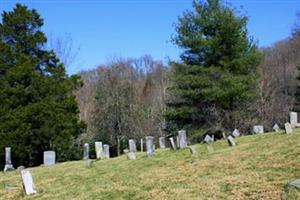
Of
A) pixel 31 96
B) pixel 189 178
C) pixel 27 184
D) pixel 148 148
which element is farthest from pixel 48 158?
pixel 189 178

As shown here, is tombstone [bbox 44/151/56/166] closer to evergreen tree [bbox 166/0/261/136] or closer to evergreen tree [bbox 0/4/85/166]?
evergreen tree [bbox 0/4/85/166]

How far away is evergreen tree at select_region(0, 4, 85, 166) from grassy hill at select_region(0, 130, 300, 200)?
38.7 ft

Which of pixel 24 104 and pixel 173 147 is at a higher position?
pixel 24 104

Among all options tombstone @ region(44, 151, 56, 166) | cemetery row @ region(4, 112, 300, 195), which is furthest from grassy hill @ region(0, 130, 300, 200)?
tombstone @ region(44, 151, 56, 166)

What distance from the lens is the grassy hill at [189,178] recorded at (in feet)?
30.6

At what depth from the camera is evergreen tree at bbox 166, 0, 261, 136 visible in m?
30.7

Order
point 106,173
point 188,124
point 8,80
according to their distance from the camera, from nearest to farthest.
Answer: point 106,173 < point 8,80 < point 188,124

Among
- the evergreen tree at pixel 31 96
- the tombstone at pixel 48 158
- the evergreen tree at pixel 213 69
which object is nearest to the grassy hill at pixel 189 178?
the tombstone at pixel 48 158

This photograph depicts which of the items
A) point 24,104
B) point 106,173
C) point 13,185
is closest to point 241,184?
point 106,173

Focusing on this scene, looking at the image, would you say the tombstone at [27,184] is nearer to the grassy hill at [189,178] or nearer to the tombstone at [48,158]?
the grassy hill at [189,178]

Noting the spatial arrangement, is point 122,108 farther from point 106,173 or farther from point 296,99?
point 106,173

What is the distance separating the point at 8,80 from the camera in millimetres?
28344

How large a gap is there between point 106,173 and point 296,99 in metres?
31.7

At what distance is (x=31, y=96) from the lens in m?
28.5
